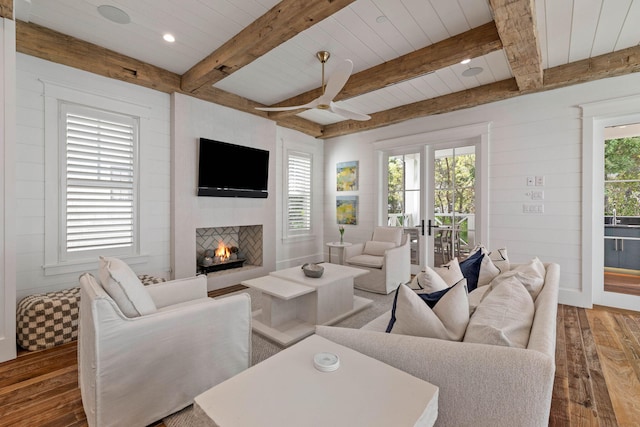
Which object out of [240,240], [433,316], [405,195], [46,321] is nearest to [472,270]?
[433,316]

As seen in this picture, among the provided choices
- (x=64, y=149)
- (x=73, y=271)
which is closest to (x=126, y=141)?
(x=64, y=149)

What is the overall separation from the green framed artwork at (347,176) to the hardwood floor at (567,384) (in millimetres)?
3809

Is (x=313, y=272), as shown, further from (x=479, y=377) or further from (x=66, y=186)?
(x=66, y=186)

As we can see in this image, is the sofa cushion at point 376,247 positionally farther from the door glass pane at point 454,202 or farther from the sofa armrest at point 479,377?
the sofa armrest at point 479,377

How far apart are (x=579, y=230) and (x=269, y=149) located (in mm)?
4464

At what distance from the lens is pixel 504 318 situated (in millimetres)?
1341

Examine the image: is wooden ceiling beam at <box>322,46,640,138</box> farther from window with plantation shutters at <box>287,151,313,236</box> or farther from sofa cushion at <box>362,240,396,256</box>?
sofa cushion at <box>362,240,396,256</box>

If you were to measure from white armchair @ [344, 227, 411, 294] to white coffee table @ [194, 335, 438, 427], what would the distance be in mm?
2946

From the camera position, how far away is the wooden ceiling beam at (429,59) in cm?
261

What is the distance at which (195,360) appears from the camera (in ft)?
5.75

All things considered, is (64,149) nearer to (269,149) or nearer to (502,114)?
(269,149)

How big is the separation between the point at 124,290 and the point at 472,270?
8.22ft

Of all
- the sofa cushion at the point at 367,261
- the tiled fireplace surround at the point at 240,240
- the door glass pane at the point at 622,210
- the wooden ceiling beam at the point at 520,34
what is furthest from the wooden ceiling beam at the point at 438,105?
the tiled fireplace surround at the point at 240,240

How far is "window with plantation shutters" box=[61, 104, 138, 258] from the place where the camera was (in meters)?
3.08
